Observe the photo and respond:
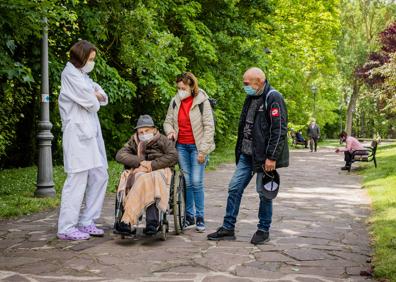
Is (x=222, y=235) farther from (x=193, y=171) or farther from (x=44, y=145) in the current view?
(x=44, y=145)

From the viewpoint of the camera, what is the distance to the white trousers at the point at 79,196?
6125mm

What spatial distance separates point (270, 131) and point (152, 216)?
64.2 inches

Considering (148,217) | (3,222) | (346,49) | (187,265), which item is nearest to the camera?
(187,265)

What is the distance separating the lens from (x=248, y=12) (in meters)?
20.8

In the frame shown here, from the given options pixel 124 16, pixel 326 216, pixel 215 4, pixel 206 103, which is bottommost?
pixel 326 216

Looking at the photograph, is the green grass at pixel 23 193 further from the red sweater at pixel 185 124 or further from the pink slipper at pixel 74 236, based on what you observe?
A: the red sweater at pixel 185 124

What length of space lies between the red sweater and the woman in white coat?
1074mm

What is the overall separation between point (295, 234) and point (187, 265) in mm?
2046

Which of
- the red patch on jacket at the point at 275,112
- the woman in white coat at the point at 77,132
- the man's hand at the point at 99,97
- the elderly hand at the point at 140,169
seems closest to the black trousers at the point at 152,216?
the elderly hand at the point at 140,169

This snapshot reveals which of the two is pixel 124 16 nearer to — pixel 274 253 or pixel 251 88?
pixel 251 88

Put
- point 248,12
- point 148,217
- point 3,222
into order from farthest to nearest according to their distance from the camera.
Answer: point 248,12, point 3,222, point 148,217

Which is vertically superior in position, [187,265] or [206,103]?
[206,103]

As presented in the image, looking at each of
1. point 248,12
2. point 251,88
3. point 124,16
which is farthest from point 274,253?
point 248,12

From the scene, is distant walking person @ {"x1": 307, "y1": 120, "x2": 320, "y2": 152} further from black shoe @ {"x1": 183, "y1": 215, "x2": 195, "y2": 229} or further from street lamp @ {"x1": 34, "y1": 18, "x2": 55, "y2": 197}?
black shoe @ {"x1": 183, "y1": 215, "x2": 195, "y2": 229}
